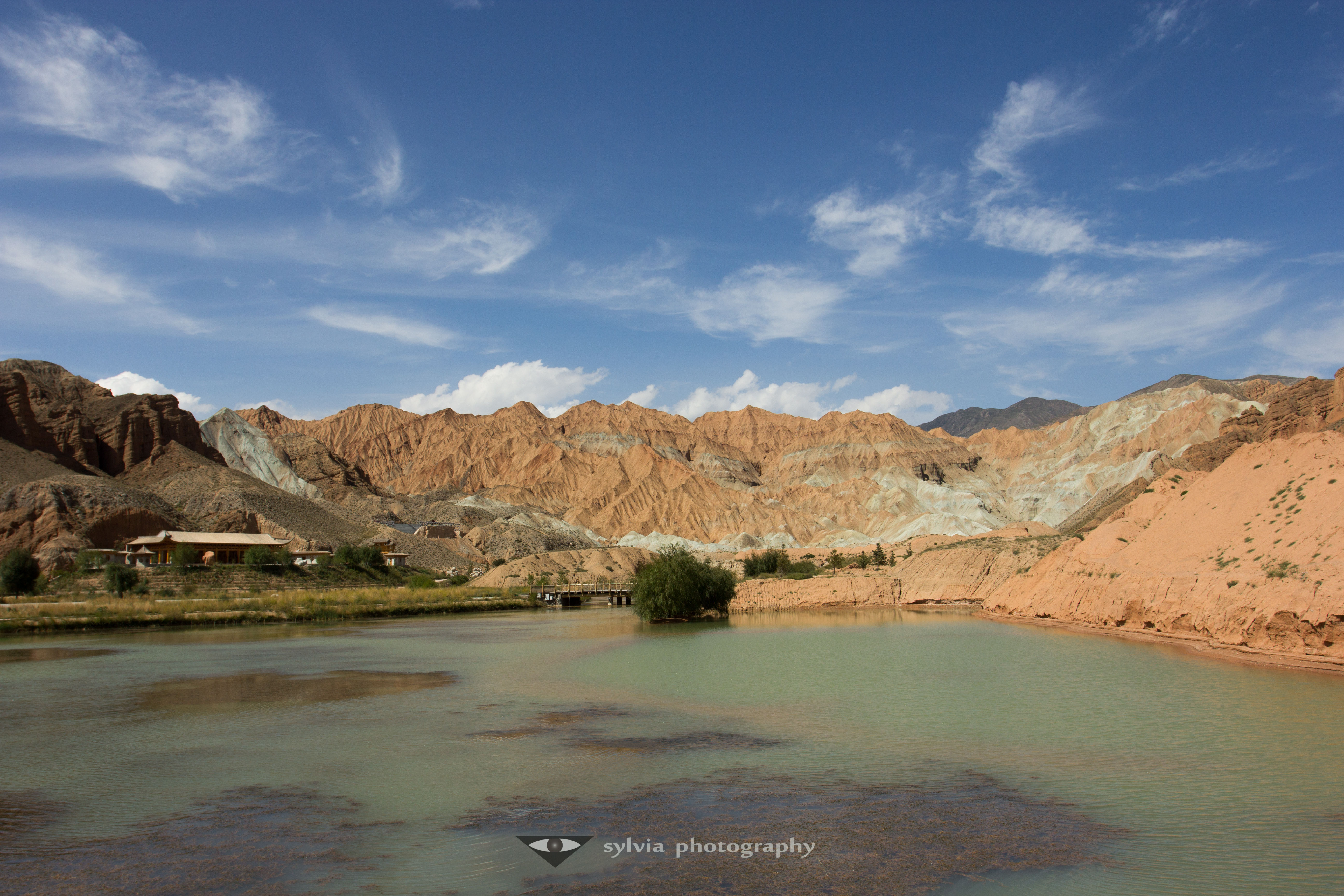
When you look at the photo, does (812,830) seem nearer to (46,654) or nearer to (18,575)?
(46,654)

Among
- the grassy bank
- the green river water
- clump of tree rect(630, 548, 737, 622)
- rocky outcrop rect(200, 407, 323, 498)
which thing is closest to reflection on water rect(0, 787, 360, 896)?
the green river water

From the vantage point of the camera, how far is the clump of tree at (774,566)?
2638 inches

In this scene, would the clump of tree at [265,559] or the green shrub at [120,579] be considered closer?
the green shrub at [120,579]

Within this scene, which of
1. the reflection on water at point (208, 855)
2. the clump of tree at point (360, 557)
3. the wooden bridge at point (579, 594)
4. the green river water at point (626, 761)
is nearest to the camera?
the reflection on water at point (208, 855)

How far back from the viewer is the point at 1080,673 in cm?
2031

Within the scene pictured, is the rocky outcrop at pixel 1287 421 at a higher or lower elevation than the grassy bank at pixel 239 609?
higher

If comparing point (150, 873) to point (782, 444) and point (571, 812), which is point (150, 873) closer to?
point (571, 812)

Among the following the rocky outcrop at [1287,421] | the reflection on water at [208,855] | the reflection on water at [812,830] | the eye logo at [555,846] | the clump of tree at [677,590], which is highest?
the rocky outcrop at [1287,421]

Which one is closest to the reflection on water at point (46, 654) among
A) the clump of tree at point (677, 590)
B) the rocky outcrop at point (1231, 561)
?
the clump of tree at point (677, 590)

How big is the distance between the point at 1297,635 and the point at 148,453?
4187 inches

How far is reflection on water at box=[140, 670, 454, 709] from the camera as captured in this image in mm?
19641

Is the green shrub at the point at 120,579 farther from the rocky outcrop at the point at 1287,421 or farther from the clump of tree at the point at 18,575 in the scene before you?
the rocky outcrop at the point at 1287,421

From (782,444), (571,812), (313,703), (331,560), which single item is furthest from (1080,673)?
(782,444)

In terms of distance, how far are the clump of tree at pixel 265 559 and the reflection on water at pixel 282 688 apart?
41.6 meters
